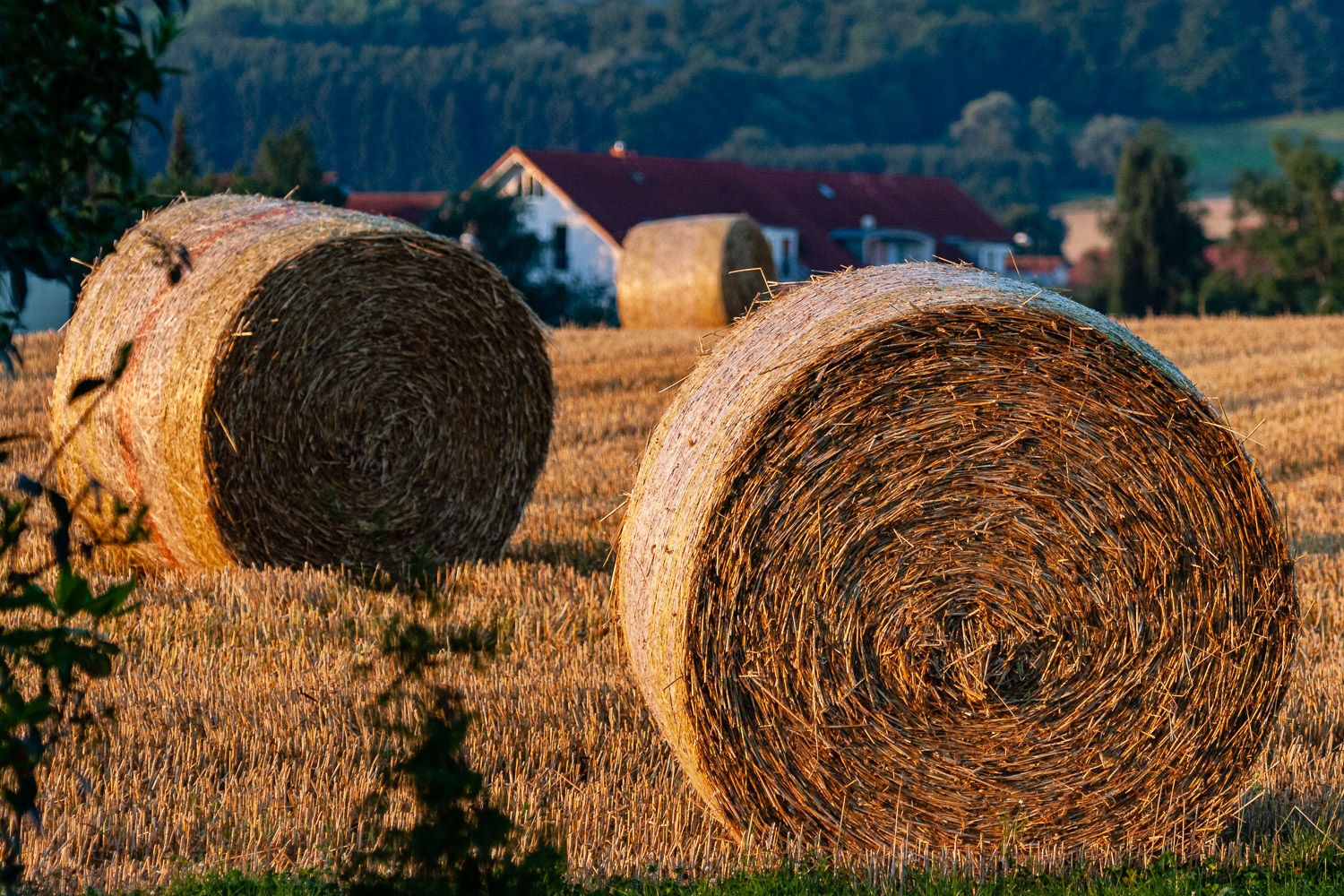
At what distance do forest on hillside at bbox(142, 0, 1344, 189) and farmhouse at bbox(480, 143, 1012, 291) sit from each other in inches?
1419

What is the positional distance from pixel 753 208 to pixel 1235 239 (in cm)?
1697

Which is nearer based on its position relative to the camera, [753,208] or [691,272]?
[691,272]

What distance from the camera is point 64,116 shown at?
2.38 m

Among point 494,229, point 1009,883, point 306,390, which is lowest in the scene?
point 1009,883

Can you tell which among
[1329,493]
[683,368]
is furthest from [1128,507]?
[683,368]

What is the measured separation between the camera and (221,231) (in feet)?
27.1

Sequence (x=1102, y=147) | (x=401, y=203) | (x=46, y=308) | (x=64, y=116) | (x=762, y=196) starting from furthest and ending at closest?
(x=1102, y=147)
(x=762, y=196)
(x=401, y=203)
(x=46, y=308)
(x=64, y=116)

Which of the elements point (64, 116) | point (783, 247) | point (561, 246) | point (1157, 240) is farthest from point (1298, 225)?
point (64, 116)

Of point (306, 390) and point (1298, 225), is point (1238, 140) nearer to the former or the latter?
point (1298, 225)

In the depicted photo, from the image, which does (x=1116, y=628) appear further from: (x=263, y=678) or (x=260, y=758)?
(x=263, y=678)

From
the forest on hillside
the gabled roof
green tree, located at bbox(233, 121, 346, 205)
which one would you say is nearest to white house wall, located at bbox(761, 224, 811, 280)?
the gabled roof

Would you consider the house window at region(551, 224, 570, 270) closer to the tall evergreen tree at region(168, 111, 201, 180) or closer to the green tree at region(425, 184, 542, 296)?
the green tree at region(425, 184, 542, 296)

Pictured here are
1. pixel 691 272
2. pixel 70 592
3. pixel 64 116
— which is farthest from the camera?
pixel 691 272

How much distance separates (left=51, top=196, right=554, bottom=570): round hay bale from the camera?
773cm
